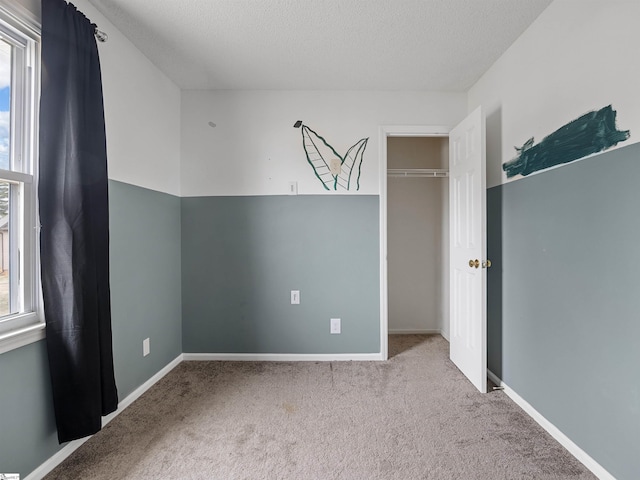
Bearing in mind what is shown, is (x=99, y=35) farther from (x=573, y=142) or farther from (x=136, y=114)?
(x=573, y=142)

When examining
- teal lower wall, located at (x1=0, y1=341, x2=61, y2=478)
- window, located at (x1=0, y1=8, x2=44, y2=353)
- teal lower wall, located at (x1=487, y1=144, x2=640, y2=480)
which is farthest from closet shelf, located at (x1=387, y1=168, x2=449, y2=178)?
teal lower wall, located at (x1=0, y1=341, x2=61, y2=478)

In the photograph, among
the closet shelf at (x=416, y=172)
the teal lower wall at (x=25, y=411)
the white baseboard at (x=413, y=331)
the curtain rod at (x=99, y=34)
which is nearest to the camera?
the teal lower wall at (x=25, y=411)

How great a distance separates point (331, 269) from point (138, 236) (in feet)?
5.00

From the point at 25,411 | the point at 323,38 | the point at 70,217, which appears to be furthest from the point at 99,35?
the point at 25,411

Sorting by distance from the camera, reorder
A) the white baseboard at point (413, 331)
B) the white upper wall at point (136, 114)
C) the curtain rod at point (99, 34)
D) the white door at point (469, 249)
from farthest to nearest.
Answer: the white baseboard at point (413, 331)
the white door at point (469, 249)
the white upper wall at point (136, 114)
the curtain rod at point (99, 34)

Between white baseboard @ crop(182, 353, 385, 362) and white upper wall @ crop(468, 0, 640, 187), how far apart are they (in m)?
1.79

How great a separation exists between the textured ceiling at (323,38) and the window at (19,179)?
556 millimetres

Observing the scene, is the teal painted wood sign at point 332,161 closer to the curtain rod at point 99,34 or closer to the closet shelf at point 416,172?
the closet shelf at point 416,172

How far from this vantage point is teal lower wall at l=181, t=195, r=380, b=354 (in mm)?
2764

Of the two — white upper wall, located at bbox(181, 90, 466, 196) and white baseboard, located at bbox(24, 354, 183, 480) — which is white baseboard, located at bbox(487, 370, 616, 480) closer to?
white upper wall, located at bbox(181, 90, 466, 196)

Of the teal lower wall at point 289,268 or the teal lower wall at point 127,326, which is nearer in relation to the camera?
the teal lower wall at point 127,326

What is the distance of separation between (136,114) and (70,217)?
1.01 metres

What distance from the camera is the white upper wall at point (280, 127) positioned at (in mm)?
2762

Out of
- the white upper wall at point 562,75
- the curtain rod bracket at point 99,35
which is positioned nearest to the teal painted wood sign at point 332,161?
the white upper wall at point 562,75
